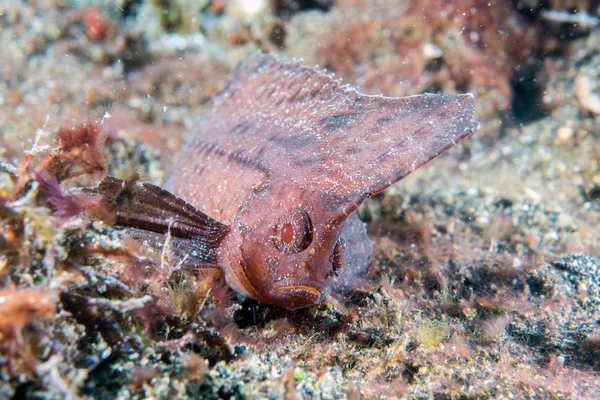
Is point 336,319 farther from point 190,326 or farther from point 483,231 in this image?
point 483,231

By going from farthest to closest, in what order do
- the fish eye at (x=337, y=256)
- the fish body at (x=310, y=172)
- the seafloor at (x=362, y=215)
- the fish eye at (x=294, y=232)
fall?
1. the fish eye at (x=337, y=256)
2. the fish eye at (x=294, y=232)
3. the fish body at (x=310, y=172)
4. the seafloor at (x=362, y=215)

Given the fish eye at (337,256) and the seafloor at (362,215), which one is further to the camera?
the fish eye at (337,256)

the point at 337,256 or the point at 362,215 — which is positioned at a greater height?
the point at 362,215

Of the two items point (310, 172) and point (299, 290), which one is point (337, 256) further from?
point (310, 172)

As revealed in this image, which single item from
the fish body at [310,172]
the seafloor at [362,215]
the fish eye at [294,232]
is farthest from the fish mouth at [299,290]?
the seafloor at [362,215]

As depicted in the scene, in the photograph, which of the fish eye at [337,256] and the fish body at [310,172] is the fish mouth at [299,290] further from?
the fish eye at [337,256]

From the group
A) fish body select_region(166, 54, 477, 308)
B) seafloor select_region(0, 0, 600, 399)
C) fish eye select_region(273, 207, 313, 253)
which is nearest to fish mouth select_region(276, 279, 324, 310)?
fish body select_region(166, 54, 477, 308)

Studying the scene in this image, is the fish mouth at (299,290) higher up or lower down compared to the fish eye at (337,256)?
lower down

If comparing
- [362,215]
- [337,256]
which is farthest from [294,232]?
[362,215]
